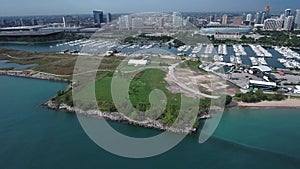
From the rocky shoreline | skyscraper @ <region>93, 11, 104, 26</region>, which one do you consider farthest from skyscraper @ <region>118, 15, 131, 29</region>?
the rocky shoreline

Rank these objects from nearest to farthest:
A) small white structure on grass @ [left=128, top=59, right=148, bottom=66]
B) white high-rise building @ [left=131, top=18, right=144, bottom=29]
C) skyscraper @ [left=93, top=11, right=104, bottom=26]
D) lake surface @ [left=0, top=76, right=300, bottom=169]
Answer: lake surface @ [left=0, top=76, right=300, bottom=169] → small white structure on grass @ [left=128, top=59, right=148, bottom=66] → white high-rise building @ [left=131, top=18, right=144, bottom=29] → skyscraper @ [left=93, top=11, right=104, bottom=26]

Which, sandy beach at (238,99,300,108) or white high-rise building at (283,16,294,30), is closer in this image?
sandy beach at (238,99,300,108)

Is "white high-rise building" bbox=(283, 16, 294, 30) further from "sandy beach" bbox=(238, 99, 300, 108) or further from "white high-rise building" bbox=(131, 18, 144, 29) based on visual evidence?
"sandy beach" bbox=(238, 99, 300, 108)

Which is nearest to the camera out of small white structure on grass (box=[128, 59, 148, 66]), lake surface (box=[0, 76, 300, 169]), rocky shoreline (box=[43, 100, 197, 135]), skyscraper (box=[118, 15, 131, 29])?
lake surface (box=[0, 76, 300, 169])

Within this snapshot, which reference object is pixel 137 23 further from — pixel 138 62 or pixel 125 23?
pixel 138 62

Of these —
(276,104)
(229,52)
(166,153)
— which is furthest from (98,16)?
(166,153)

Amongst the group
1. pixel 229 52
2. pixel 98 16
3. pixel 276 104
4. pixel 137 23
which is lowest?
pixel 276 104

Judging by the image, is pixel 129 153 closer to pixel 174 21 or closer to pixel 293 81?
pixel 293 81

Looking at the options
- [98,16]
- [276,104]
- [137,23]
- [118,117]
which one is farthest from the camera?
[98,16]

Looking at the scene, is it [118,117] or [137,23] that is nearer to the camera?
[118,117]

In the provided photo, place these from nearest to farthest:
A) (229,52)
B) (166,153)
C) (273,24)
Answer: (166,153) < (229,52) < (273,24)

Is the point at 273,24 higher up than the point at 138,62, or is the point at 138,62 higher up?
the point at 273,24
